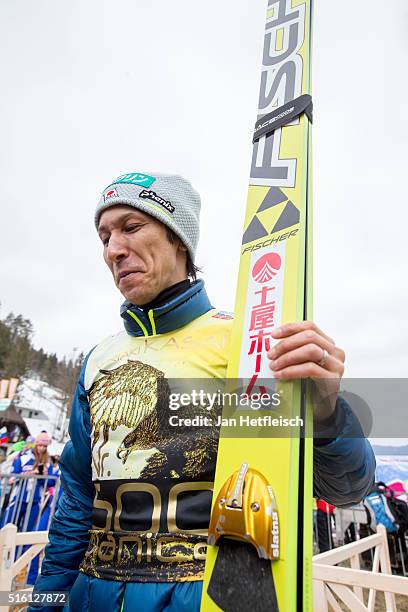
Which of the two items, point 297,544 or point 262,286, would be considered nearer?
point 297,544

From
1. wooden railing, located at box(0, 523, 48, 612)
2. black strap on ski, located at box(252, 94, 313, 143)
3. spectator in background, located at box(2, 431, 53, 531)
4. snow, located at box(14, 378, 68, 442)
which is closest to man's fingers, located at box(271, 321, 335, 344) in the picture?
black strap on ski, located at box(252, 94, 313, 143)

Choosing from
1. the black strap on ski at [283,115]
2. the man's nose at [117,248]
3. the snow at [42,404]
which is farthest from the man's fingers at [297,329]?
the snow at [42,404]

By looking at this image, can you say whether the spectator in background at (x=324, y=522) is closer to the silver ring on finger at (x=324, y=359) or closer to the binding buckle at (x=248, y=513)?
the binding buckle at (x=248, y=513)

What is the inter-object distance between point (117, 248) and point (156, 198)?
0.71ft

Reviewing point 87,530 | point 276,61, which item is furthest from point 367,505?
point 276,61

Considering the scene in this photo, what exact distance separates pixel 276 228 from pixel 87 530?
1059 millimetres

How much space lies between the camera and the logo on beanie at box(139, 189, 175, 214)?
1.22 meters

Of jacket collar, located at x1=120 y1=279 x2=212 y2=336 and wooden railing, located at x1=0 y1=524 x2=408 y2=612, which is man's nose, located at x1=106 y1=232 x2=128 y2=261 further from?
wooden railing, located at x1=0 y1=524 x2=408 y2=612

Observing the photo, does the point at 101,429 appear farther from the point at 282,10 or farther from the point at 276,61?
the point at 282,10

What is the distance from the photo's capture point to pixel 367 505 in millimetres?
6609

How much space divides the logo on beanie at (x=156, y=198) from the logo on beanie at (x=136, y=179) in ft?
0.13

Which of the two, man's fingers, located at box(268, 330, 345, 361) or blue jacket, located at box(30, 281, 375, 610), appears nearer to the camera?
man's fingers, located at box(268, 330, 345, 361)

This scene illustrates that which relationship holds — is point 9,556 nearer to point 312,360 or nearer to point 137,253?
point 137,253

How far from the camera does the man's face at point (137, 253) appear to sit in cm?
116
